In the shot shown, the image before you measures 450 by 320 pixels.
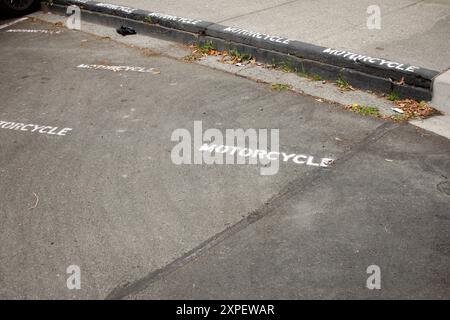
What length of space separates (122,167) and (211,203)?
115 cm

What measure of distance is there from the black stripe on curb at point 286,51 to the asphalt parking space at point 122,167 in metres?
0.72

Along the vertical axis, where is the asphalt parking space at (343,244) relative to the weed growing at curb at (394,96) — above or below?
below

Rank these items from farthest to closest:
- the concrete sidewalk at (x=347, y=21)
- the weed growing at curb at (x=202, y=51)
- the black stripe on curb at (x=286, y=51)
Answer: the weed growing at curb at (x=202, y=51) < the concrete sidewalk at (x=347, y=21) < the black stripe on curb at (x=286, y=51)

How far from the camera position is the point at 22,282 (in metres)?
3.61

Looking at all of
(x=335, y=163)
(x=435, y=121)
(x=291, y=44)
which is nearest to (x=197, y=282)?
(x=335, y=163)

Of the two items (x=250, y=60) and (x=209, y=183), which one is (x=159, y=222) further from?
(x=250, y=60)

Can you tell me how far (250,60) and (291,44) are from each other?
0.74 metres

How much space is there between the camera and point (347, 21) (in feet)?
27.1

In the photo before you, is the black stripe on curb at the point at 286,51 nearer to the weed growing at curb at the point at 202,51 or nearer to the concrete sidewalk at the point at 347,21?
the weed growing at curb at the point at 202,51

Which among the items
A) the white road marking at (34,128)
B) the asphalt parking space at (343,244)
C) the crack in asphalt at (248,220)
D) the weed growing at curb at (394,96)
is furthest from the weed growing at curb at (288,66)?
the white road marking at (34,128)

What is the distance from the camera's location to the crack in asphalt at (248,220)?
353 centimetres

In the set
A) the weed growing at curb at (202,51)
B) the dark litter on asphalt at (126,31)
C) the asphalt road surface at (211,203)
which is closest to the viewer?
the asphalt road surface at (211,203)

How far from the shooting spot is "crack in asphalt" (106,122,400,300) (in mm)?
3531

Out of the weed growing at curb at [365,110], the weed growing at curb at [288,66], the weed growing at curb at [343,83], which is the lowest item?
the weed growing at curb at [365,110]
